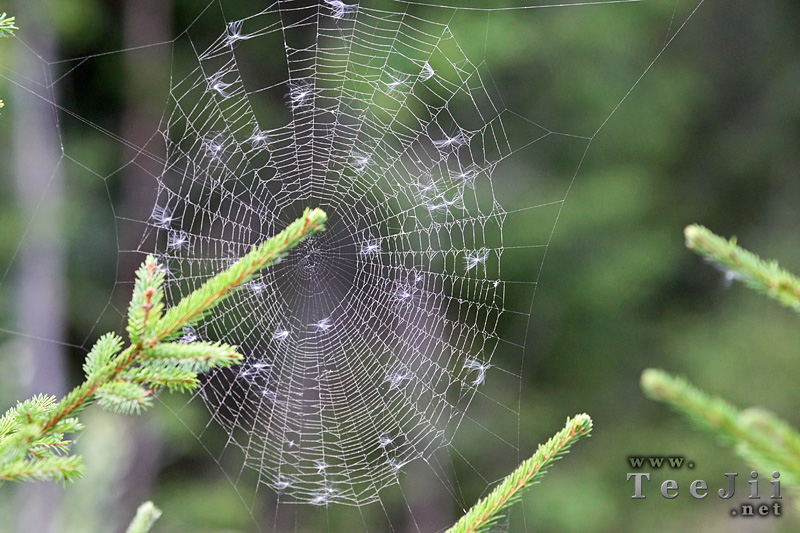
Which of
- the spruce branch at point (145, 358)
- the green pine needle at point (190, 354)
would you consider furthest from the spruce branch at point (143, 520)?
the green pine needle at point (190, 354)

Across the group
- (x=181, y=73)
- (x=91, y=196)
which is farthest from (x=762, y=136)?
(x=91, y=196)

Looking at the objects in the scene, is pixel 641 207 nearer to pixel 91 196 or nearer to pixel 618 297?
pixel 618 297

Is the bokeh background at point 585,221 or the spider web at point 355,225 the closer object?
the spider web at point 355,225

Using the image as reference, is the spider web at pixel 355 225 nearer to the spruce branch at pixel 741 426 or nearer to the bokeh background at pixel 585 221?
the bokeh background at pixel 585 221

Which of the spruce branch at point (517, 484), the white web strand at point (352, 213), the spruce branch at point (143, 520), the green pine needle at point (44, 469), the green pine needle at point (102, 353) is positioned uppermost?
the white web strand at point (352, 213)

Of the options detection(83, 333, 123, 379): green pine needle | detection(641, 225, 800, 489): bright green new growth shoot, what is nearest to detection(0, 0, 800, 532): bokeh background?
detection(83, 333, 123, 379): green pine needle

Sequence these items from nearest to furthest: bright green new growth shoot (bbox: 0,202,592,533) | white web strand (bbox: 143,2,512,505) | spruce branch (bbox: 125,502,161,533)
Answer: bright green new growth shoot (bbox: 0,202,592,533), spruce branch (bbox: 125,502,161,533), white web strand (bbox: 143,2,512,505)

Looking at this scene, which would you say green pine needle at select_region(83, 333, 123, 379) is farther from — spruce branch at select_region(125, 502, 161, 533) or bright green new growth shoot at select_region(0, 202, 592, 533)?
spruce branch at select_region(125, 502, 161, 533)

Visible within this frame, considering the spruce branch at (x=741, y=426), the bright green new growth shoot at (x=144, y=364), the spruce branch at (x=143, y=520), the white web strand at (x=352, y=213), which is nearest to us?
the spruce branch at (x=741, y=426)
